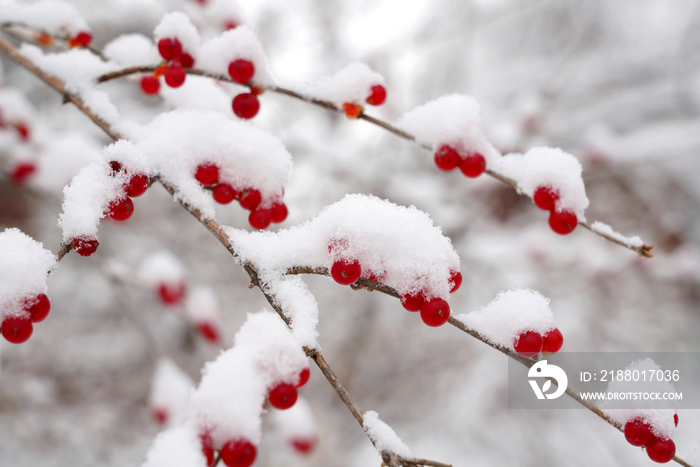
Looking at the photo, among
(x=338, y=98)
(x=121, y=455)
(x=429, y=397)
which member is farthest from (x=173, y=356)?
(x=338, y=98)

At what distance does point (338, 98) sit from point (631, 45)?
6328mm

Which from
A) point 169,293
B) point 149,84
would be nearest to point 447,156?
point 149,84

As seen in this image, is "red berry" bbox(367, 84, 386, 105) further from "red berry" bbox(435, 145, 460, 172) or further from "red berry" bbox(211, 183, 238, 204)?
"red berry" bbox(211, 183, 238, 204)

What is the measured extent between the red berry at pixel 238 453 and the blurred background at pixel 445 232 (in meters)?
2.69

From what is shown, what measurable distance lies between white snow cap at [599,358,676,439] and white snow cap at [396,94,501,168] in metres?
0.64

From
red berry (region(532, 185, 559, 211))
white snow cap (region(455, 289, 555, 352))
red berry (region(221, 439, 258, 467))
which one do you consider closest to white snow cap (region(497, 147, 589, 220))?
red berry (region(532, 185, 559, 211))

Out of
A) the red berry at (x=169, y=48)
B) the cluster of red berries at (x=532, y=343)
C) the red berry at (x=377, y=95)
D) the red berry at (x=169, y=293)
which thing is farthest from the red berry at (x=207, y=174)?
the red berry at (x=169, y=293)

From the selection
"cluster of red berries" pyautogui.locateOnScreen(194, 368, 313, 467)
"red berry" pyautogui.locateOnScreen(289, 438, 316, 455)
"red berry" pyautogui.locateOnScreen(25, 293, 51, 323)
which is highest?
"red berry" pyautogui.locateOnScreen(289, 438, 316, 455)

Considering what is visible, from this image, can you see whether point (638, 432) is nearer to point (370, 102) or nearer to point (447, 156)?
point (447, 156)

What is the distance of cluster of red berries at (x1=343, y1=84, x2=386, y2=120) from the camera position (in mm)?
1116

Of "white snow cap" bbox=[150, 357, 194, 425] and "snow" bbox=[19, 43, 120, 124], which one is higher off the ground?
"snow" bbox=[19, 43, 120, 124]

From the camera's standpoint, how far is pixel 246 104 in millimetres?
1100

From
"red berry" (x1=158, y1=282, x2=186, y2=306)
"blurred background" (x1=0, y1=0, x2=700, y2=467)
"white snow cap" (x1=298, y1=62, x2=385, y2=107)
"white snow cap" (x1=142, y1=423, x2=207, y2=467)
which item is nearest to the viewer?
"white snow cap" (x1=142, y1=423, x2=207, y2=467)

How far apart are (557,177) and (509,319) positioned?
480 millimetres
